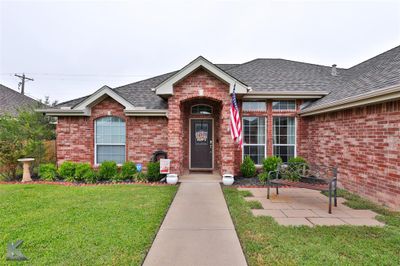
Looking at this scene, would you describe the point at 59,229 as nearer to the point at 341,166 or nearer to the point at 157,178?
the point at 157,178

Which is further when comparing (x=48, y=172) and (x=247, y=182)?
(x=48, y=172)

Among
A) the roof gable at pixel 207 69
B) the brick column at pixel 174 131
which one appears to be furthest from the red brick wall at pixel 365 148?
the brick column at pixel 174 131

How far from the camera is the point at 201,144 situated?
9.26m

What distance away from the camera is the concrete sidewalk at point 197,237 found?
2.95 m

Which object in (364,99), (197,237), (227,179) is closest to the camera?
(197,237)

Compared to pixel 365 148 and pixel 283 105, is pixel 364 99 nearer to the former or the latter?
pixel 365 148

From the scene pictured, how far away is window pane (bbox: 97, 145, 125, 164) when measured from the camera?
8.86 meters

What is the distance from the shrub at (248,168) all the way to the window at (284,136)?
1.35 m

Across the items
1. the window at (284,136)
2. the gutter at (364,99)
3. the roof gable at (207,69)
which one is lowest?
the window at (284,136)

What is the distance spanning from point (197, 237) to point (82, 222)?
2.40 metres

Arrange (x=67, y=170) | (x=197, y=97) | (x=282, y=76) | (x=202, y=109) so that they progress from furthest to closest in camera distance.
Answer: (x=282, y=76) → (x=202, y=109) → (x=67, y=170) → (x=197, y=97)

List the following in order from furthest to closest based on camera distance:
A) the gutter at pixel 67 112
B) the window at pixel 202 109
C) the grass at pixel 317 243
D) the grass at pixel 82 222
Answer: the window at pixel 202 109 < the gutter at pixel 67 112 < the grass at pixel 82 222 < the grass at pixel 317 243

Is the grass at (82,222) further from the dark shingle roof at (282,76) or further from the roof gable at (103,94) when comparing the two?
the dark shingle roof at (282,76)

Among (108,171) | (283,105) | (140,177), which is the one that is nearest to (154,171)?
(140,177)
